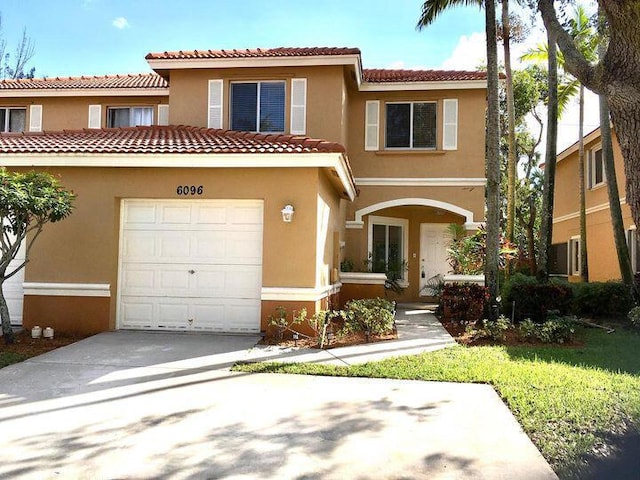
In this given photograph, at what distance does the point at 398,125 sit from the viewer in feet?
49.0

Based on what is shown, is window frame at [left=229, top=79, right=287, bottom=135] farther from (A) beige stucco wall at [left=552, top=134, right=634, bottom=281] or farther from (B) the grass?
(A) beige stucco wall at [left=552, top=134, right=634, bottom=281]

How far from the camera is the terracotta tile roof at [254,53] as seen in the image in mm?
13008

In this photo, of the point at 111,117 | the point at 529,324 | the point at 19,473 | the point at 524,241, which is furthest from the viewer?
the point at 524,241

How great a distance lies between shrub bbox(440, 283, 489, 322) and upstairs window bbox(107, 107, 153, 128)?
32.9ft

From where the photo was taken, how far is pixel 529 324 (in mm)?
9312

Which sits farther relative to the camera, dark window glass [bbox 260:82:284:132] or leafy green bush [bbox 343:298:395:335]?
dark window glass [bbox 260:82:284:132]

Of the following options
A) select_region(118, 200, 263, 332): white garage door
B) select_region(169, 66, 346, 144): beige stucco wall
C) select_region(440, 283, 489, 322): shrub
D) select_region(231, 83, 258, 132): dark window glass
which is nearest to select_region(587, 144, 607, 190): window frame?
select_region(440, 283, 489, 322): shrub

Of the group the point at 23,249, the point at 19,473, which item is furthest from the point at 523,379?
the point at 23,249

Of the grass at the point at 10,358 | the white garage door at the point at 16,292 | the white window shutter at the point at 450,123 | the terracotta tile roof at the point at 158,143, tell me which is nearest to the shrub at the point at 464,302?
the white window shutter at the point at 450,123

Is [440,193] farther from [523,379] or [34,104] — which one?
[34,104]

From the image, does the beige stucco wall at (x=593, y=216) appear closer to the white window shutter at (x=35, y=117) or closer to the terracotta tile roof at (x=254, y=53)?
the terracotta tile roof at (x=254, y=53)

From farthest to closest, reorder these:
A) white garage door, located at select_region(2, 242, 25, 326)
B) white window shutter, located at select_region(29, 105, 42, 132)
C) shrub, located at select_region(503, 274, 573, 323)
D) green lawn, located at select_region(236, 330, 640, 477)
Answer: white window shutter, located at select_region(29, 105, 42, 132) → shrub, located at select_region(503, 274, 573, 323) → white garage door, located at select_region(2, 242, 25, 326) → green lawn, located at select_region(236, 330, 640, 477)

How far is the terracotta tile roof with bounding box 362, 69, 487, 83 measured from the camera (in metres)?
14.4

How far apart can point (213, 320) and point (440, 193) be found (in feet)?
26.1
